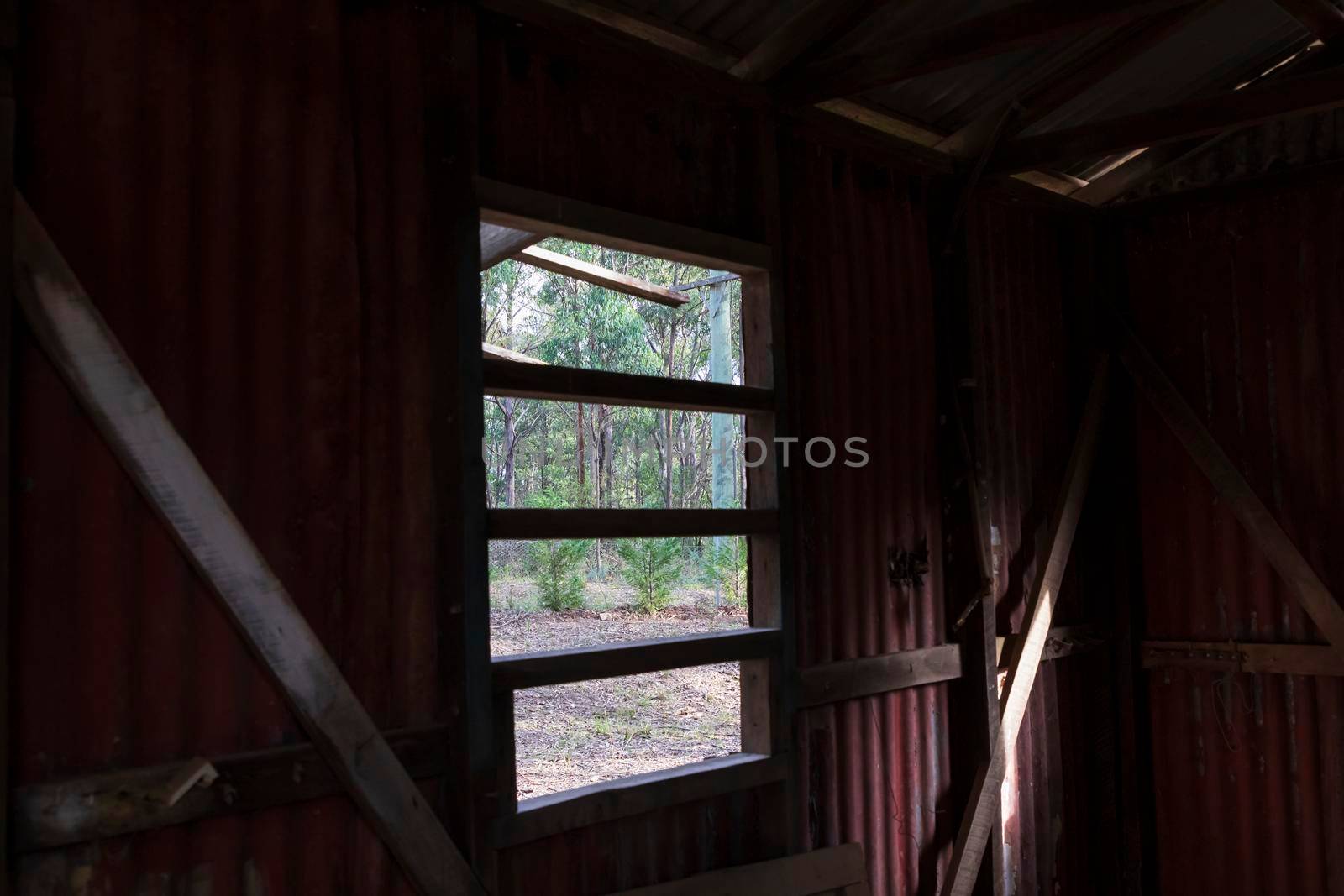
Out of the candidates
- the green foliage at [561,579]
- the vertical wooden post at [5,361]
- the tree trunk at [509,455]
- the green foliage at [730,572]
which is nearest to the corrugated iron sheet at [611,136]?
the vertical wooden post at [5,361]

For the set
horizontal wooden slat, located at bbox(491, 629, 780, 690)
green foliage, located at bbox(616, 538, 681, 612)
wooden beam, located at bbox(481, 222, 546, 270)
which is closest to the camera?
horizontal wooden slat, located at bbox(491, 629, 780, 690)

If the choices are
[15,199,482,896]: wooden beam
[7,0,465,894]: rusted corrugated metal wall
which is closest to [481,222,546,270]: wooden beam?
[7,0,465,894]: rusted corrugated metal wall

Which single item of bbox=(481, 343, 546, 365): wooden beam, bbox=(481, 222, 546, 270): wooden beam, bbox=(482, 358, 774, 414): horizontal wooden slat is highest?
bbox=(481, 222, 546, 270): wooden beam

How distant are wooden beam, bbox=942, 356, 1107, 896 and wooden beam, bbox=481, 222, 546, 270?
10.9 ft

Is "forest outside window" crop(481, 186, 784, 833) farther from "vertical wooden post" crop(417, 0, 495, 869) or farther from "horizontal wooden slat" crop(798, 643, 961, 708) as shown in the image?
"horizontal wooden slat" crop(798, 643, 961, 708)

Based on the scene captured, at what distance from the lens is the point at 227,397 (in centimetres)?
282

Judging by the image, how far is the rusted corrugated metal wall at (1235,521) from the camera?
566cm

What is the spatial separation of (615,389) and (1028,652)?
3103 millimetres

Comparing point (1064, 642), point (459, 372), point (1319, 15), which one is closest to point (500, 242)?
point (459, 372)

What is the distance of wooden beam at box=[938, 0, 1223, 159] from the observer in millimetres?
4957

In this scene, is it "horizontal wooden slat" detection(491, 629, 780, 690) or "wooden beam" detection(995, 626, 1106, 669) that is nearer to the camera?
"horizontal wooden slat" detection(491, 629, 780, 690)

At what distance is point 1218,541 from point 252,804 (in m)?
5.34

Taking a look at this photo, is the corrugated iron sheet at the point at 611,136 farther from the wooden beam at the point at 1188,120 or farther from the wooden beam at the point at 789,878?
the wooden beam at the point at 789,878

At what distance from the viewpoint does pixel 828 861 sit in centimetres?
429
